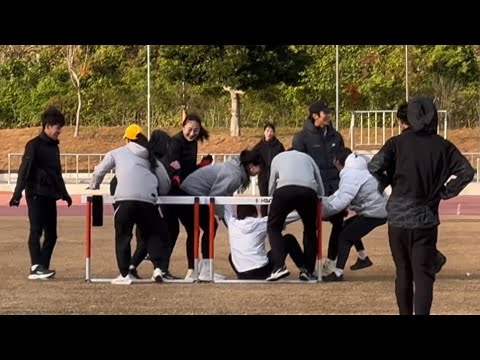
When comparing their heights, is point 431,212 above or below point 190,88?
below

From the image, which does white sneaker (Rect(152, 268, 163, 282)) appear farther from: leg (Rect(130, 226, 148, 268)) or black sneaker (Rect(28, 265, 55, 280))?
black sneaker (Rect(28, 265, 55, 280))

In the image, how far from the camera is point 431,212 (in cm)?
711

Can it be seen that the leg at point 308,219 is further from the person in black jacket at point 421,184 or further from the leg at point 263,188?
the person in black jacket at point 421,184

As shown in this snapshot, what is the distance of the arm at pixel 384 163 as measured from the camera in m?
7.23

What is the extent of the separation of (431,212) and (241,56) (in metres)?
21.4

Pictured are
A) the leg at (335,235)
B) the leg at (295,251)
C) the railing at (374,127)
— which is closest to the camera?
the leg at (295,251)

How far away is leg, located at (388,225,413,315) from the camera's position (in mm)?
7172

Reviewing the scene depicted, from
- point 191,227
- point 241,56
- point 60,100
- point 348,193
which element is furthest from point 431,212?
point 60,100

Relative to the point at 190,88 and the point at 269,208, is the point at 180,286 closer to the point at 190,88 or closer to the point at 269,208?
the point at 269,208

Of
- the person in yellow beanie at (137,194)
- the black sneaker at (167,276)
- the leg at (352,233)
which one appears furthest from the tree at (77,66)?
the leg at (352,233)

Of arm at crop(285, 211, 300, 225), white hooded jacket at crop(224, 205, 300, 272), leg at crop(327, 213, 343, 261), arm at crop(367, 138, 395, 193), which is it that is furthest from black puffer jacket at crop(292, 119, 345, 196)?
arm at crop(367, 138, 395, 193)

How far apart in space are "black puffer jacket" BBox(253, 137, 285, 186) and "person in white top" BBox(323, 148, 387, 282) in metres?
0.84

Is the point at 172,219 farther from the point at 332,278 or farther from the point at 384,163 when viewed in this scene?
→ the point at 384,163
